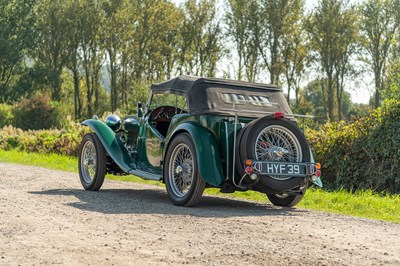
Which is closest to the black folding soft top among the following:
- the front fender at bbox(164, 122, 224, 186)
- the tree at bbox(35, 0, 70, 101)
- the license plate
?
the front fender at bbox(164, 122, 224, 186)

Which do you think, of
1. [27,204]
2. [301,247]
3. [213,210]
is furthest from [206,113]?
[301,247]

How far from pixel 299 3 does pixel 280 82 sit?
561cm

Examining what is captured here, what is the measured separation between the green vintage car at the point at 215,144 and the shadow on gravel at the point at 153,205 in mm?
260

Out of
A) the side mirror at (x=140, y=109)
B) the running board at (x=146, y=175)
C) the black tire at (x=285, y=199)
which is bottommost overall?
the black tire at (x=285, y=199)

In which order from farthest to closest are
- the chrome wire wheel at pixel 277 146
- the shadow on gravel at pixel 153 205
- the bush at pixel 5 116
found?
the bush at pixel 5 116
the chrome wire wheel at pixel 277 146
the shadow on gravel at pixel 153 205

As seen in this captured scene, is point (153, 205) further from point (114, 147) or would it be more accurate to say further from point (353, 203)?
point (353, 203)

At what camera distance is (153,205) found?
27.5 ft

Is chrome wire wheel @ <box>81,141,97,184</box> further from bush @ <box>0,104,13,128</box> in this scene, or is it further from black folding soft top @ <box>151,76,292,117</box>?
bush @ <box>0,104,13,128</box>

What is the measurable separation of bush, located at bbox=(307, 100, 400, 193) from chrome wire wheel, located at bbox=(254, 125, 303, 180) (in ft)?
10.8

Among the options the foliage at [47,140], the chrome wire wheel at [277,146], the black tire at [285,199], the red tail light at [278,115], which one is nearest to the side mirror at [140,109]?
the black tire at [285,199]

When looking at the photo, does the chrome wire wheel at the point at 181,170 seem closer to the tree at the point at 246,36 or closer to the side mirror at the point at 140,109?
the side mirror at the point at 140,109

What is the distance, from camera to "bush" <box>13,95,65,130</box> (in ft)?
107

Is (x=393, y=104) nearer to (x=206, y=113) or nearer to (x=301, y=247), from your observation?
(x=206, y=113)

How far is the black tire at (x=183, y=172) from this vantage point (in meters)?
8.02
